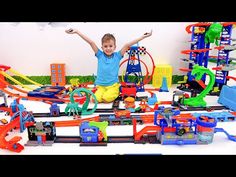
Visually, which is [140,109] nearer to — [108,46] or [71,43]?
[108,46]

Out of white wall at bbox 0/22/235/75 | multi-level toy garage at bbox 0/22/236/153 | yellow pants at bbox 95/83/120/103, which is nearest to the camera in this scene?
multi-level toy garage at bbox 0/22/236/153

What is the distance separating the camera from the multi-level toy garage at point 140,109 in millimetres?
1945

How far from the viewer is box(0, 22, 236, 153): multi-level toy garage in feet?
6.38

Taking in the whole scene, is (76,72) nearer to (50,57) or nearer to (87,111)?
(50,57)

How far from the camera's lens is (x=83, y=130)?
1.96m

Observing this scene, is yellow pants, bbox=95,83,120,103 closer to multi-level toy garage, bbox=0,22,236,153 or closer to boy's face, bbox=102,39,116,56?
multi-level toy garage, bbox=0,22,236,153

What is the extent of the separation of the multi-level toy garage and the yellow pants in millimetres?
82

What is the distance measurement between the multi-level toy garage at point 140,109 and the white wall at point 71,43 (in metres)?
0.15

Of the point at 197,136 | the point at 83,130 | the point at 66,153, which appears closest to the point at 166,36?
the point at 197,136

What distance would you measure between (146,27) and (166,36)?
15.9 inches

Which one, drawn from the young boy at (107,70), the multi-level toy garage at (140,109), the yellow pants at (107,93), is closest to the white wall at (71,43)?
the multi-level toy garage at (140,109)

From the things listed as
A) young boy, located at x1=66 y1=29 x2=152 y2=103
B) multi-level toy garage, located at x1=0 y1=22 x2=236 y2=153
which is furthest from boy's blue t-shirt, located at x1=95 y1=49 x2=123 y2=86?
multi-level toy garage, located at x1=0 y1=22 x2=236 y2=153

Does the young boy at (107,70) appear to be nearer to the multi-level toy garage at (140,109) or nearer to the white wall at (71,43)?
the multi-level toy garage at (140,109)

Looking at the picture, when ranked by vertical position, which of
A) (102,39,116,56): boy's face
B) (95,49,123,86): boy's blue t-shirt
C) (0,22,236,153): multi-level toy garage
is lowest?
(0,22,236,153): multi-level toy garage
